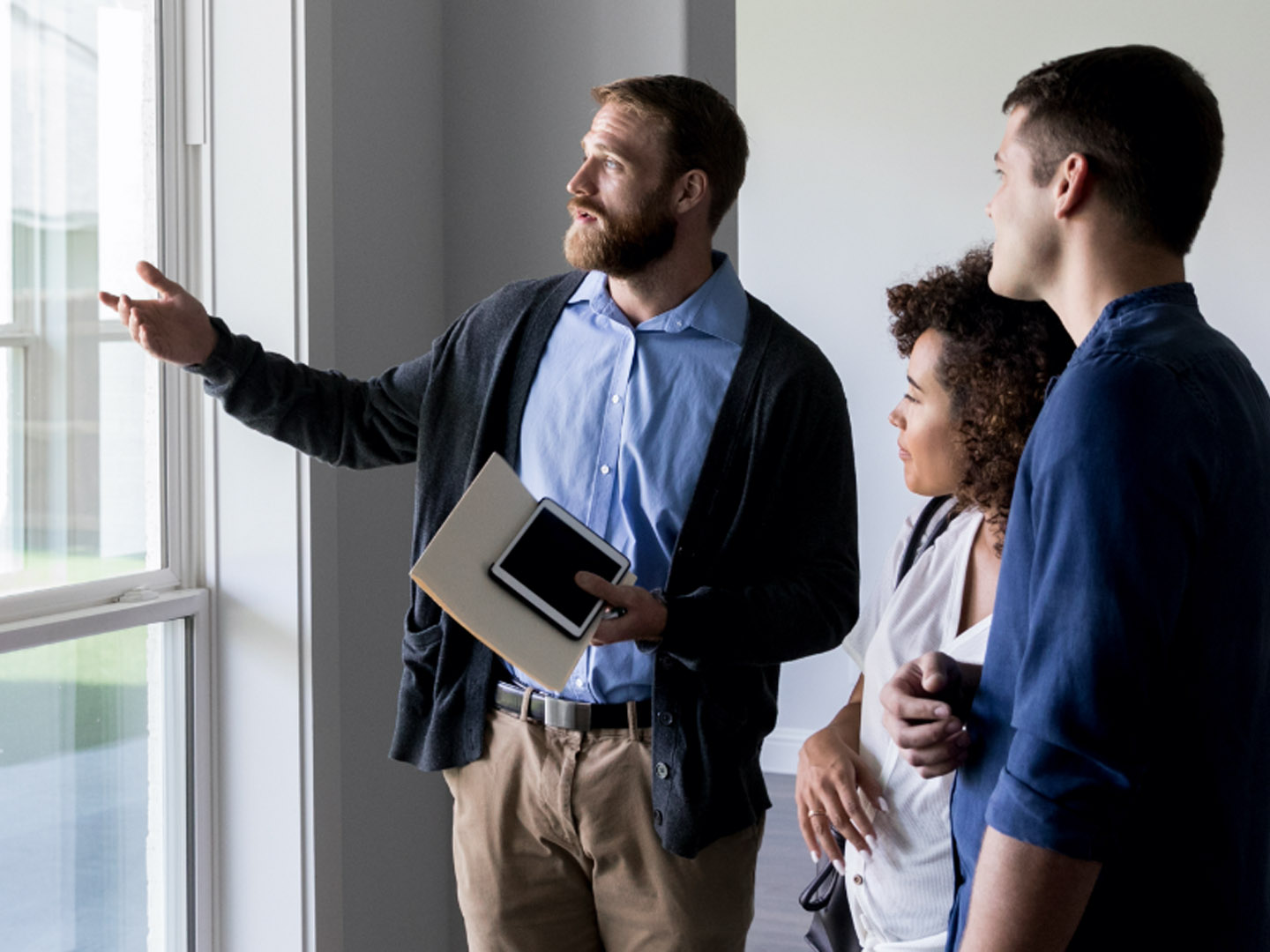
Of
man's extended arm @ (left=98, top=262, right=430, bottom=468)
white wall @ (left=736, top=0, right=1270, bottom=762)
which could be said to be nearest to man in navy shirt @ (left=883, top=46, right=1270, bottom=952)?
man's extended arm @ (left=98, top=262, right=430, bottom=468)

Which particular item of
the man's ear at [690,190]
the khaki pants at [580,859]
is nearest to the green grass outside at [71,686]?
the khaki pants at [580,859]

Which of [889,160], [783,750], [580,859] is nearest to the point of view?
[580,859]

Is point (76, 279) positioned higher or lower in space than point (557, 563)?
higher

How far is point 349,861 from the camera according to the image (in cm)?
226

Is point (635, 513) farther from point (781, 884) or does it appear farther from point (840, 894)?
point (781, 884)

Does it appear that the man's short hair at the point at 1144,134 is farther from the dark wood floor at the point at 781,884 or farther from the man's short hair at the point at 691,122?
the dark wood floor at the point at 781,884

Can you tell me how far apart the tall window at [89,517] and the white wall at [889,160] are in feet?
10.5

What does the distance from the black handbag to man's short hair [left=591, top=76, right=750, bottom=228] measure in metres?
0.58

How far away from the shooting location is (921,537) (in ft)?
5.55

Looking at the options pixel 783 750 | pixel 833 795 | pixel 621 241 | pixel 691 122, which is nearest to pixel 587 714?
pixel 833 795

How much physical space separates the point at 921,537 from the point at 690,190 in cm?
62

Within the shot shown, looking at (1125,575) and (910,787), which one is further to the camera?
(910,787)

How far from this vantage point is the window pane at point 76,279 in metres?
1.83

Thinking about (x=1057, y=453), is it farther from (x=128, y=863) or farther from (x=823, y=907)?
(x=128, y=863)
